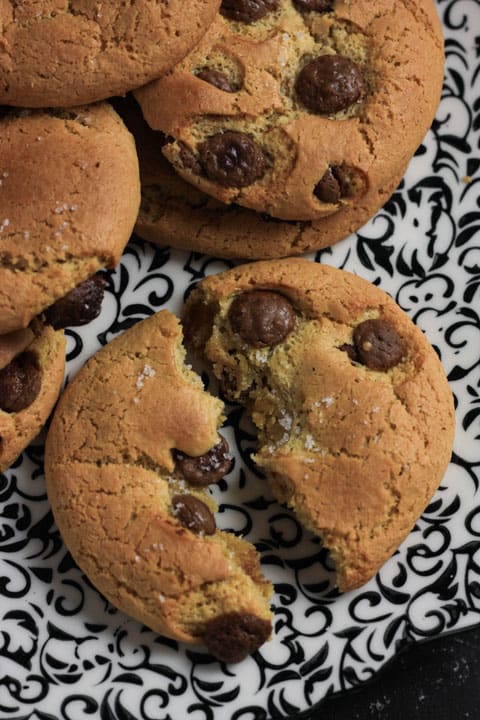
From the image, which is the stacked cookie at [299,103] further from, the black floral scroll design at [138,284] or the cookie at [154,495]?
the cookie at [154,495]

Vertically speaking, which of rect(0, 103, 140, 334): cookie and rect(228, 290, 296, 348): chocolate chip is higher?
rect(0, 103, 140, 334): cookie

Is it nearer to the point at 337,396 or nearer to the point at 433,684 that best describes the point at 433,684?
the point at 433,684

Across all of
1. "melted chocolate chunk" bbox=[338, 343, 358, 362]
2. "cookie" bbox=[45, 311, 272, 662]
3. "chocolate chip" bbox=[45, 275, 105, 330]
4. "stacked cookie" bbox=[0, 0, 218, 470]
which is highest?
"stacked cookie" bbox=[0, 0, 218, 470]

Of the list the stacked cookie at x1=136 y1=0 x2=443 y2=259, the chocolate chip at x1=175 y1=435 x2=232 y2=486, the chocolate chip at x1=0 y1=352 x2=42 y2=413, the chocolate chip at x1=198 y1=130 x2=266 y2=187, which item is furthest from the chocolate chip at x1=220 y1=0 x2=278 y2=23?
the chocolate chip at x1=175 y1=435 x2=232 y2=486

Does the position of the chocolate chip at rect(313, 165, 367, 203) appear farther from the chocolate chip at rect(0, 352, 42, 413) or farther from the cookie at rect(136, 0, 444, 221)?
the chocolate chip at rect(0, 352, 42, 413)

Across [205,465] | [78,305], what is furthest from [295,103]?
[205,465]

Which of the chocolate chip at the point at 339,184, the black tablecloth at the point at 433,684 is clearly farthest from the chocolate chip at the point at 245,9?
the black tablecloth at the point at 433,684

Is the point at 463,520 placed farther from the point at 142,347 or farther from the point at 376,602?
the point at 142,347
